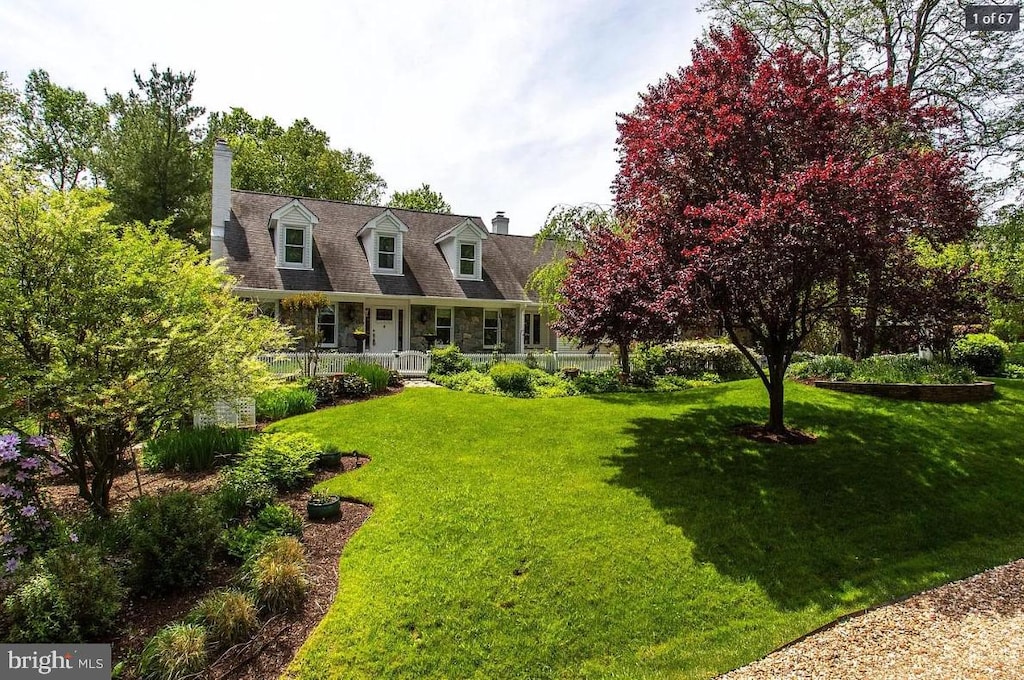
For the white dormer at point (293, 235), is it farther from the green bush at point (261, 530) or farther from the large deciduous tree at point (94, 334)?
the green bush at point (261, 530)

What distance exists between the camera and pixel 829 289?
327 inches

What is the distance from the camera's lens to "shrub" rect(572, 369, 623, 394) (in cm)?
1415

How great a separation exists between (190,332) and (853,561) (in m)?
7.54

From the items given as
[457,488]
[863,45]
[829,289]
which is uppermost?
[863,45]

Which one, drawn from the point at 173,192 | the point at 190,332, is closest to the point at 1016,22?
the point at 190,332

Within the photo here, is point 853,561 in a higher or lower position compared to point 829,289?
lower

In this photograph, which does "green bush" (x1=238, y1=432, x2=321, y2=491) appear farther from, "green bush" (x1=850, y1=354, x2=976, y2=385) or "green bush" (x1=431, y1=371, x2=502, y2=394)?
"green bush" (x1=850, y1=354, x2=976, y2=385)

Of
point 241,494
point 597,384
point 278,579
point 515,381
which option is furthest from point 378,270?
point 278,579

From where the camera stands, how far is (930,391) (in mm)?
11219

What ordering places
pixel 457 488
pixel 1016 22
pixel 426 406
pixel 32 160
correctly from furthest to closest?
pixel 32 160
pixel 1016 22
pixel 426 406
pixel 457 488

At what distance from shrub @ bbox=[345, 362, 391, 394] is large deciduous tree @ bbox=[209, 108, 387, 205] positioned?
24841 mm

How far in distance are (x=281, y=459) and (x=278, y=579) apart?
2.76 meters

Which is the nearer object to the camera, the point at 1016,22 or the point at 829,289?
the point at 829,289

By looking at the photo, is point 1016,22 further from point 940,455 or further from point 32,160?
point 32,160
